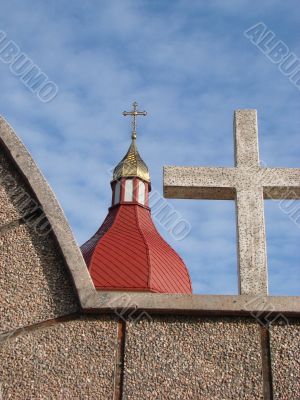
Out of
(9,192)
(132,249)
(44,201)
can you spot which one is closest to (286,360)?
(44,201)

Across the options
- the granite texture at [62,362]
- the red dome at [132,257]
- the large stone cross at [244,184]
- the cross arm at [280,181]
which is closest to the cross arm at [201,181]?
the large stone cross at [244,184]

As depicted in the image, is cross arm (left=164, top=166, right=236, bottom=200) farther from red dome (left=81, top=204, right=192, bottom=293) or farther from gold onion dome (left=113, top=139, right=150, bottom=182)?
gold onion dome (left=113, top=139, right=150, bottom=182)

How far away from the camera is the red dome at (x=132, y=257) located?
1366 cm

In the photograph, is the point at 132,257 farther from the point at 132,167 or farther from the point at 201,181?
the point at 201,181

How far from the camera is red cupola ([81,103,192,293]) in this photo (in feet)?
45.0

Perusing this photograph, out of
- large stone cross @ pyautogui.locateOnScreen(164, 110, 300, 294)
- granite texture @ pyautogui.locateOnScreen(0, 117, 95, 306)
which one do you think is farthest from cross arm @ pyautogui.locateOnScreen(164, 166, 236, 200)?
granite texture @ pyautogui.locateOnScreen(0, 117, 95, 306)

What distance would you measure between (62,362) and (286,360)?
112 cm

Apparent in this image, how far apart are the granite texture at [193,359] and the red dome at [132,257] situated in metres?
9.41

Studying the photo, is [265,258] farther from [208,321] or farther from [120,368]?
[120,368]

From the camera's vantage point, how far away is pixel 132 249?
49.0ft

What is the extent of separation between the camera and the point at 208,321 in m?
3.23

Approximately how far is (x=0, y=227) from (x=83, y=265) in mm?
519

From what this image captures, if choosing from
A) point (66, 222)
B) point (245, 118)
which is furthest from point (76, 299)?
point (245, 118)

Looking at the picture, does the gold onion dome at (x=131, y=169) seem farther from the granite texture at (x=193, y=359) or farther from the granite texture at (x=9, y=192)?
the granite texture at (x=193, y=359)
